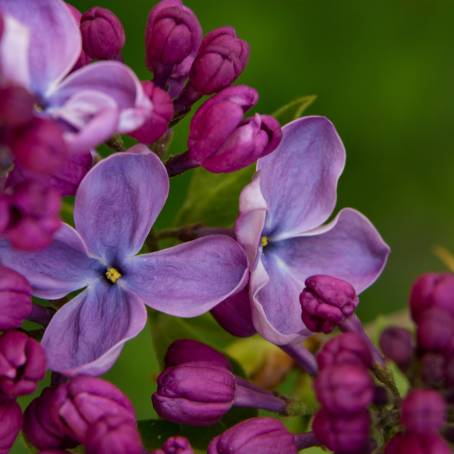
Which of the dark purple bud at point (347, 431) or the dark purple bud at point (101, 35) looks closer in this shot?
the dark purple bud at point (347, 431)

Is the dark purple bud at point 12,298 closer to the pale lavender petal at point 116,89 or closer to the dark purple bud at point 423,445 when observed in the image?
the pale lavender petal at point 116,89

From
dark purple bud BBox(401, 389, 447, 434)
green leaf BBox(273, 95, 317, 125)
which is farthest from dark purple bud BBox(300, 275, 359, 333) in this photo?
green leaf BBox(273, 95, 317, 125)

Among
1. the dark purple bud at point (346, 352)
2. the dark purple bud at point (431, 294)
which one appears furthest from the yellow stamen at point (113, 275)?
the dark purple bud at point (431, 294)

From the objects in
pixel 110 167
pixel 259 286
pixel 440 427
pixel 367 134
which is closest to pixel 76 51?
pixel 110 167

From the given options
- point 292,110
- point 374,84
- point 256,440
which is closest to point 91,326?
point 256,440

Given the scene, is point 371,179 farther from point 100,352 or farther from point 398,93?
point 100,352
